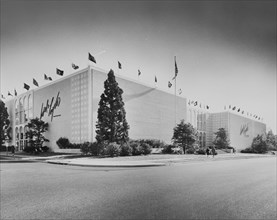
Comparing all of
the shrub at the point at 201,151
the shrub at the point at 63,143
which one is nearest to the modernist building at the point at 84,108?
the shrub at the point at 63,143

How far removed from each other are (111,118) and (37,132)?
14992 millimetres

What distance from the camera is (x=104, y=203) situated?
5855mm

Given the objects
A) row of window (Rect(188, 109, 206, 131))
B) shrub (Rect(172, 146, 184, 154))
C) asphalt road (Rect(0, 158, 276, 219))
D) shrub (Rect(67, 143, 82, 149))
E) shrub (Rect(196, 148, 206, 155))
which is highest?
row of window (Rect(188, 109, 206, 131))

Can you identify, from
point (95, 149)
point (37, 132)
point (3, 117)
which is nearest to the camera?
point (3, 117)

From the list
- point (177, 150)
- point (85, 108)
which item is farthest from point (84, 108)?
point (177, 150)

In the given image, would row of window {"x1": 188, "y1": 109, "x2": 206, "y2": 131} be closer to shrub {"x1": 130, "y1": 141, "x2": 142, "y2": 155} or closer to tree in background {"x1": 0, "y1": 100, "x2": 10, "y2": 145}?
shrub {"x1": 130, "y1": 141, "x2": 142, "y2": 155}

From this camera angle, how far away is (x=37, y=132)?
120ft

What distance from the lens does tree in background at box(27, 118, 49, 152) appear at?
35219mm

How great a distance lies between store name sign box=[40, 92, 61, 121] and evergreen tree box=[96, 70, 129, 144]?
1147cm

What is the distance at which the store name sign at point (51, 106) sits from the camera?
3681 centimetres

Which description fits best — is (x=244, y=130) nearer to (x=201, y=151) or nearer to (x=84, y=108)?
(x=201, y=151)

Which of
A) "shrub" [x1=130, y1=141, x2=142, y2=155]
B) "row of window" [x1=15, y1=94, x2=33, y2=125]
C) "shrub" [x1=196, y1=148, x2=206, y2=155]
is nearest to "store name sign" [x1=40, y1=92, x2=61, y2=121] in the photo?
"row of window" [x1=15, y1=94, x2=33, y2=125]

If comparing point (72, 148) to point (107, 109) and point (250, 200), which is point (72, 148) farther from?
point (250, 200)

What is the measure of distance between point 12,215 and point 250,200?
549 cm
